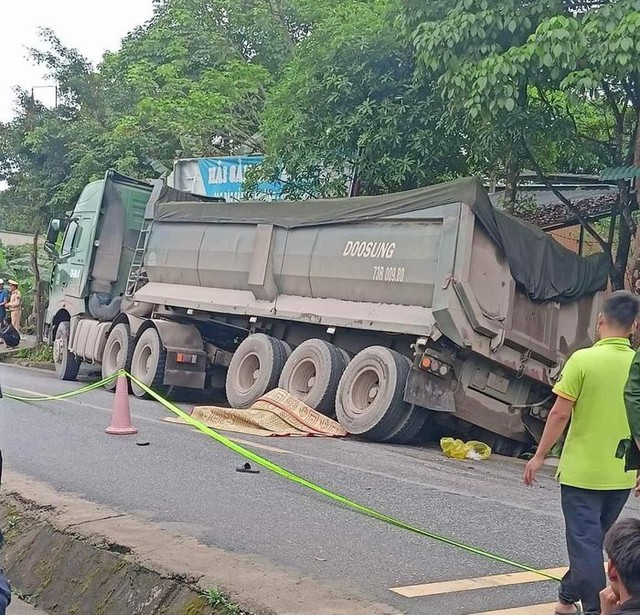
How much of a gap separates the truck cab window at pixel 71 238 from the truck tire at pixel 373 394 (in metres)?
7.41

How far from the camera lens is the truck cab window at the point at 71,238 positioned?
53.1ft

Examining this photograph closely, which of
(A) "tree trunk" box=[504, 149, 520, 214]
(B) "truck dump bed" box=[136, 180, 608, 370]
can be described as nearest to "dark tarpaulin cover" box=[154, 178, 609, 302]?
(B) "truck dump bed" box=[136, 180, 608, 370]

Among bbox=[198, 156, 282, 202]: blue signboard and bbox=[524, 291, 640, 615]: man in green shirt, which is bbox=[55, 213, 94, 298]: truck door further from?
bbox=[524, 291, 640, 615]: man in green shirt

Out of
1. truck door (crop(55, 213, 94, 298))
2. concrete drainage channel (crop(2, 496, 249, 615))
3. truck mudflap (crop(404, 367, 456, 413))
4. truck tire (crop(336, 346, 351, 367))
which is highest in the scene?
truck door (crop(55, 213, 94, 298))

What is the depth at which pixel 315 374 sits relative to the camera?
1106 centimetres

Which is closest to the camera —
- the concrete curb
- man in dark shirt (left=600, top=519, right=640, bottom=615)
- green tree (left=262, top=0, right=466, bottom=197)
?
man in dark shirt (left=600, top=519, right=640, bottom=615)

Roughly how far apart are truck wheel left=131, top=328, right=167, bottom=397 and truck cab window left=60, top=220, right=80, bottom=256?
301cm

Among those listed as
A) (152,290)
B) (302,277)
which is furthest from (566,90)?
(152,290)

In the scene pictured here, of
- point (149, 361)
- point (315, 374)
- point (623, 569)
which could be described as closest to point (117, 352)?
point (149, 361)

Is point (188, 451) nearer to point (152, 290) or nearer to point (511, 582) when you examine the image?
point (511, 582)

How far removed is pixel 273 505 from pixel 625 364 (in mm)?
3198

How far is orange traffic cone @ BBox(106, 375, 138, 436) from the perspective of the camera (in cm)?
966

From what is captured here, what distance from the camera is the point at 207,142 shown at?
21250 millimetres

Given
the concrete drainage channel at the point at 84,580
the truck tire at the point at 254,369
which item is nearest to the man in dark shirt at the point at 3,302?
the truck tire at the point at 254,369
